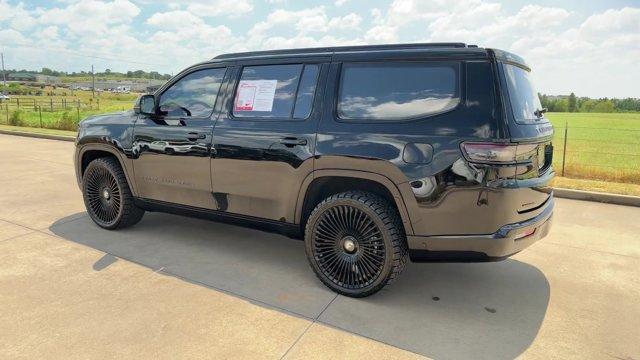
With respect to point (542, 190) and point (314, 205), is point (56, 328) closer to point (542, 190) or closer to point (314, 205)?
point (314, 205)

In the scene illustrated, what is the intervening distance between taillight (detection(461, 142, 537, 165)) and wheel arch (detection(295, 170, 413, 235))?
56 centimetres

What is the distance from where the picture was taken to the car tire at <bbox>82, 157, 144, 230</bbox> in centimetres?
484

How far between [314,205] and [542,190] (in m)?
1.75

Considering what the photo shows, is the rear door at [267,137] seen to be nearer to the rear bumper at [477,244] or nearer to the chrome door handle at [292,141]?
A: the chrome door handle at [292,141]

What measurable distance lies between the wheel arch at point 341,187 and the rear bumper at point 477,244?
0.15 m

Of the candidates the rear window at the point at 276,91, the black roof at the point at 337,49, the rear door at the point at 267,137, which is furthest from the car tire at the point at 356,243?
the black roof at the point at 337,49

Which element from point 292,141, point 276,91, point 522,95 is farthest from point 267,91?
point 522,95

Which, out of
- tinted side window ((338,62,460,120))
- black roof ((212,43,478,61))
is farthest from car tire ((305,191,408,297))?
black roof ((212,43,478,61))

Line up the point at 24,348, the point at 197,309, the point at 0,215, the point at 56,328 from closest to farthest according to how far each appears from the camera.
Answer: the point at 24,348 < the point at 56,328 < the point at 197,309 < the point at 0,215

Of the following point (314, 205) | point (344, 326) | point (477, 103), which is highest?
point (477, 103)

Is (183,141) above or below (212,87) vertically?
below

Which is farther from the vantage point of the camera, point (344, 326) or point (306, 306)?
point (306, 306)

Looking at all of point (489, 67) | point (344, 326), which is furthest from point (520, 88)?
point (344, 326)

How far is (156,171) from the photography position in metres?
4.51
